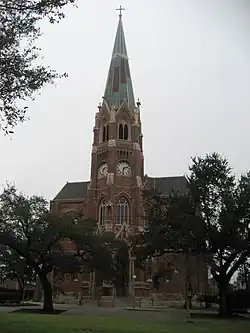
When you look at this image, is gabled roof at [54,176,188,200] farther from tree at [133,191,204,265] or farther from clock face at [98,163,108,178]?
tree at [133,191,204,265]

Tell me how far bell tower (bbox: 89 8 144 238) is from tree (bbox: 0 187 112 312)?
99.0 ft

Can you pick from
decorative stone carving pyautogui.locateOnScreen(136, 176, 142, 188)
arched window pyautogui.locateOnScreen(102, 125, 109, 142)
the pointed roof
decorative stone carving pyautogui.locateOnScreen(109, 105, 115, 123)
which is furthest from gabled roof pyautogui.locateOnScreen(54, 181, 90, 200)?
the pointed roof

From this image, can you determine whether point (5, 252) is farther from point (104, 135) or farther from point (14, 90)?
point (104, 135)

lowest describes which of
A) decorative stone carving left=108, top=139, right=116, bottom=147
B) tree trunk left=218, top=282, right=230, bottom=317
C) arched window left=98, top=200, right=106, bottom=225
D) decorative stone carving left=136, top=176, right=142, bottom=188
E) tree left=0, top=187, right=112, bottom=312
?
tree trunk left=218, top=282, right=230, bottom=317

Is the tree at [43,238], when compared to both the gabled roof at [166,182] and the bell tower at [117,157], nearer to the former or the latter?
the bell tower at [117,157]

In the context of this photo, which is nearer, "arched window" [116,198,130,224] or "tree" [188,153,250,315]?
"tree" [188,153,250,315]

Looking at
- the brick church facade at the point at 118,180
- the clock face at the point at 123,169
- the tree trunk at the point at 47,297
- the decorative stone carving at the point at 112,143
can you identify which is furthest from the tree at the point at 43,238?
the decorative stone carving at the point at 112,143

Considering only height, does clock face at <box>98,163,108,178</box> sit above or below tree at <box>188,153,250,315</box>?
above

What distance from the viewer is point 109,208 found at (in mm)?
68938

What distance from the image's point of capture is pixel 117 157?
73312mm

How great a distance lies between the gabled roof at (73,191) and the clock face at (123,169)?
30.8ft

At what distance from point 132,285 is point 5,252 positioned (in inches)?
1009

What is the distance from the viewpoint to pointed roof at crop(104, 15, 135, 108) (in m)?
79.5

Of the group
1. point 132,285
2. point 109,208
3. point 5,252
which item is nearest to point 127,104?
point 109,208
